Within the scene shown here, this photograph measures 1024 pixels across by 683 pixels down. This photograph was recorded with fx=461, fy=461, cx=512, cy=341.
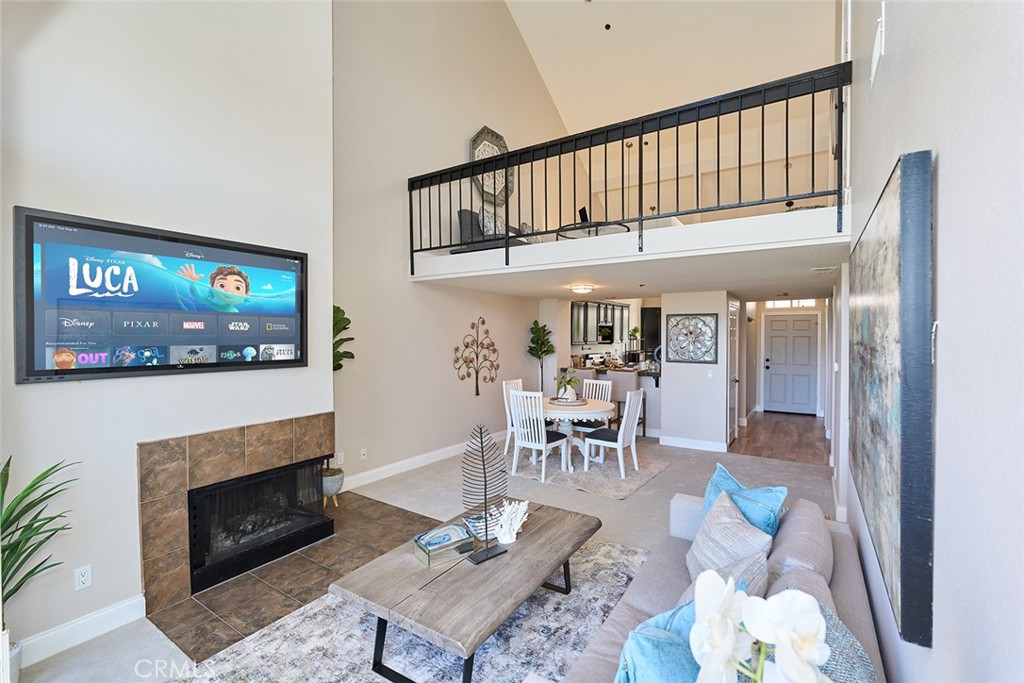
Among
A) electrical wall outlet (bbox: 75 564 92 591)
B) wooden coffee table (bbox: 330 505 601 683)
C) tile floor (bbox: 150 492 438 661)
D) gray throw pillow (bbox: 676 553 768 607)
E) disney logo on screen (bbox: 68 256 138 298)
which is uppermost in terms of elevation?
disney logo on screen (bbox: 68 256 138 298)

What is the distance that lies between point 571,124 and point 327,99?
617 centimetres

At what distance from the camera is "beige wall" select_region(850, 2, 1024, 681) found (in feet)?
1.91

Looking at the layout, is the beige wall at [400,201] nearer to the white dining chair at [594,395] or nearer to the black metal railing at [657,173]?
the black metal railing at [657,173]

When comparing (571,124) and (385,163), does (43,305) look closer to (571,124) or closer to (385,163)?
(385,163)

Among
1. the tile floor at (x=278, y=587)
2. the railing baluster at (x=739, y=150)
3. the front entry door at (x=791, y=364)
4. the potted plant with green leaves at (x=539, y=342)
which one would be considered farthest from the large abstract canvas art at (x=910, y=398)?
the front entry door at (x=791, y=364)

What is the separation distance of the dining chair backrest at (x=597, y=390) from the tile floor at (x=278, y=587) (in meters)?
3.06

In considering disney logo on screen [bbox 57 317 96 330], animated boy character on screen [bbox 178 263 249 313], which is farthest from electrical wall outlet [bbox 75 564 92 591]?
animated boy character on screen [bbox 178 263 249 313]

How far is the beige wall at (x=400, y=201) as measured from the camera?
4.63m

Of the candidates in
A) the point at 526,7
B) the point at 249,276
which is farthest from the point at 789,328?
the point at 249,276

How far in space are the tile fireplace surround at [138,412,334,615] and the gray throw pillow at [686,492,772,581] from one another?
274 centimetres

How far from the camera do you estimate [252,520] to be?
3.19 metres

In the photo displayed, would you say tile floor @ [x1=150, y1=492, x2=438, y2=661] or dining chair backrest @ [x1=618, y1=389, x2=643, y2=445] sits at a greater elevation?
dining chair backrest @ [x1=618, y1=389, x2=643, y2=445]

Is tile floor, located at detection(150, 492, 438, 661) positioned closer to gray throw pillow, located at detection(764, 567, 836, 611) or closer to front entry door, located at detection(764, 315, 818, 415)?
gray throw pillow, located at detection(764, 567, 836, 611)

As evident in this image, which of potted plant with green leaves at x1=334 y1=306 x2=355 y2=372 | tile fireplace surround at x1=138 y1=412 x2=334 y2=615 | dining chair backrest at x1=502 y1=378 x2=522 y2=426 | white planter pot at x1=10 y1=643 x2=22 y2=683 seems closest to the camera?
white planter pot at x1=10 y1=643 x2=22 y2=683
